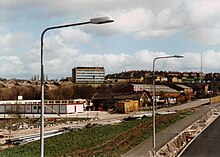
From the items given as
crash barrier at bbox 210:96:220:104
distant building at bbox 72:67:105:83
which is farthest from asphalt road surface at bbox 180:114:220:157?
distant building at bbox 72:67:105:83

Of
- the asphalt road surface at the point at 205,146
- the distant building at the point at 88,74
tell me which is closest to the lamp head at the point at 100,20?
the asphalt road surface at the point at 205,146

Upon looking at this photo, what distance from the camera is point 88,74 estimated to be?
190750 mm

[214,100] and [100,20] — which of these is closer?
[100,20]

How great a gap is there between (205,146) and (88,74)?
157 m

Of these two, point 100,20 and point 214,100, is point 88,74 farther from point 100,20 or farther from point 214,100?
point 100,20

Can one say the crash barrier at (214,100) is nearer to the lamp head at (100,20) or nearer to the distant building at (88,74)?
the distant building at (88,74)

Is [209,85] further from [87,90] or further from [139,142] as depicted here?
[139,142]

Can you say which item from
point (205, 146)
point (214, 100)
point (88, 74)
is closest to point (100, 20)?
point (205, 146)

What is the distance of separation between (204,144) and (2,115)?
204 ft

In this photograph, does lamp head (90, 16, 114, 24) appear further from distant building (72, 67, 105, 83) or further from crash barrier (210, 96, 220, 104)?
distant building (72, 67, 105, 83)

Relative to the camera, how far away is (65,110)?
285 feet

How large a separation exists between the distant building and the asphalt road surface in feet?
456

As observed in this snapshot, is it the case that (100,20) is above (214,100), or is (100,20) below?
above

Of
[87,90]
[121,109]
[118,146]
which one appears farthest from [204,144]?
[87,90]
